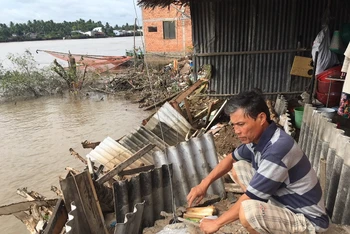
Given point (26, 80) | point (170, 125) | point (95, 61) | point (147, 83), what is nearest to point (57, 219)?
point (170, 125)

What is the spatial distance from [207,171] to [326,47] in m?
4.01

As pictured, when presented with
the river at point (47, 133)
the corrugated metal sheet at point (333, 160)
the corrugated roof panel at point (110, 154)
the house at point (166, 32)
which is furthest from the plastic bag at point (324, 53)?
the house at point (166, 32)

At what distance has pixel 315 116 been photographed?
4.08 metres

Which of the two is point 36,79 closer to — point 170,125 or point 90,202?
point 170,125

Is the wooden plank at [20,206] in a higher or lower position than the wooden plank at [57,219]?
lower

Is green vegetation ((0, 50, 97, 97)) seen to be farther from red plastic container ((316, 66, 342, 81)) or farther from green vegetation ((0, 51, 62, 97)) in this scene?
red plastic container ((316, 66, 342, 81))

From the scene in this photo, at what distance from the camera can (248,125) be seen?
6.81 feet

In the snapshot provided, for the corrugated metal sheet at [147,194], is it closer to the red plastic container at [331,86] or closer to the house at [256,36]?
the red plastic container at [331,86]

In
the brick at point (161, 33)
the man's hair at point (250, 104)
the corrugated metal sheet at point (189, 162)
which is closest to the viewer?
the man's hair at point (250, 104)

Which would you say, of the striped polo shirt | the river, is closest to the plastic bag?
the striped polo shirt

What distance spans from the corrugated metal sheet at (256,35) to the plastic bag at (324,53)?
52cm

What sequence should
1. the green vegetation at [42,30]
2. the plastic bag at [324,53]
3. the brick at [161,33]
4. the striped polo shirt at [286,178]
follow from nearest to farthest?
the striped polo shirt at [286,178] < the plastic bag at [324,53] < the brick at [161,33] < the green vegetation at [42,30]

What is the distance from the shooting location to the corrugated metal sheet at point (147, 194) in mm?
3253

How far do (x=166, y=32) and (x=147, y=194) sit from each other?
21.8 meters
